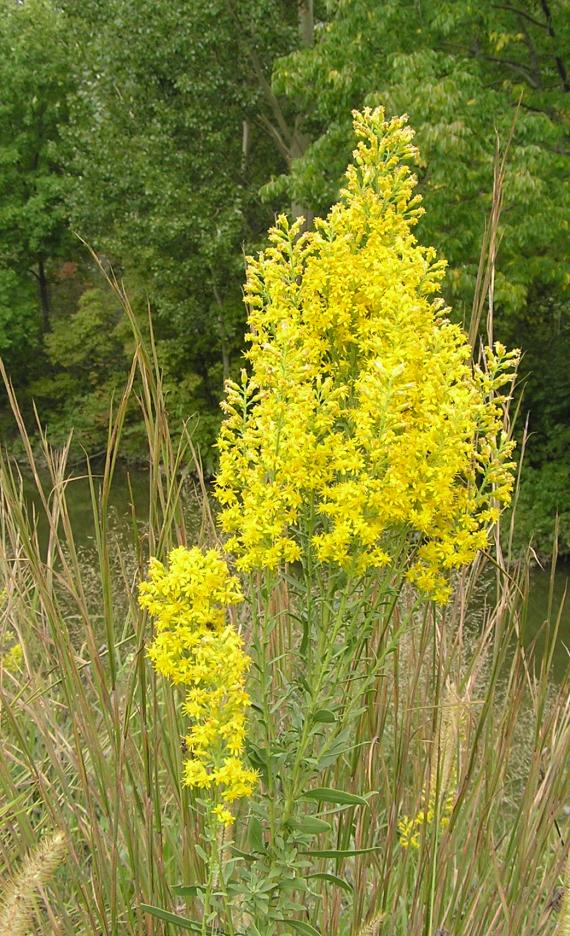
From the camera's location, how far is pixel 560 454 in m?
13.8

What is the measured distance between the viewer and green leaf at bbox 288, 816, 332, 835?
1551mm

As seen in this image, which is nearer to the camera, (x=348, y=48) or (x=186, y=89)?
(x=348, y=48)

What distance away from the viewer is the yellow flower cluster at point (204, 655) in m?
1.40

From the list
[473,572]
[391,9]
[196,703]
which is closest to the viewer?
[196,703]

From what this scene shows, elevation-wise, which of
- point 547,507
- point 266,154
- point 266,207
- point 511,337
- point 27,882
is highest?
point 266,154

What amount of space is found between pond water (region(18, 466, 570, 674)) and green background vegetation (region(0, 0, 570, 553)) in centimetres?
84

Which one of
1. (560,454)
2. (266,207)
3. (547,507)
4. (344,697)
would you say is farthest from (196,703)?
(266,207)

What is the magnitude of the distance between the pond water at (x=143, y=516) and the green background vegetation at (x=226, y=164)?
0.84m

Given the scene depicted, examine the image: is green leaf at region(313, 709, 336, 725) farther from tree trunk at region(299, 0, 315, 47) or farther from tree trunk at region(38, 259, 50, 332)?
tree trunk at region(38, 259, 50, 332)

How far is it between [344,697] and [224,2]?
1489cm

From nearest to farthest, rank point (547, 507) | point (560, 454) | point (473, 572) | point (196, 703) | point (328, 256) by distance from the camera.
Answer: point (196, 703), point (328, 256), point (473, 572), point (547, 507), point (560, 454)

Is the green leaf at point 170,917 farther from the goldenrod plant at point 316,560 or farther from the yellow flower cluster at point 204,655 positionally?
the yellow flower cluster at point 204,655

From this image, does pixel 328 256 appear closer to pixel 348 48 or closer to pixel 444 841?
pixel 444 841

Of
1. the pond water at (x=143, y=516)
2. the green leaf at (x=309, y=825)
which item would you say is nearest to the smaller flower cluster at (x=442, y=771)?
the green leaf at (x=309, y=825)
